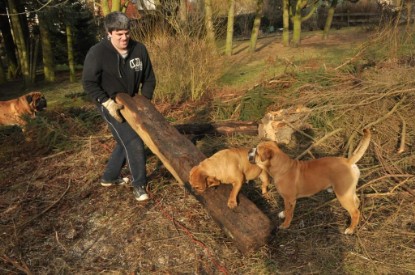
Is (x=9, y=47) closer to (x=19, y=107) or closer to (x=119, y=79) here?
(x=19, y=107)

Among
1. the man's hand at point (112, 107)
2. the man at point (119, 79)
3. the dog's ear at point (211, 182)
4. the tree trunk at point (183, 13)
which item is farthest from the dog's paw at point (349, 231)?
→ the tree trunk at point (183, 13)

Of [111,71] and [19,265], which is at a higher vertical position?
[111,71]

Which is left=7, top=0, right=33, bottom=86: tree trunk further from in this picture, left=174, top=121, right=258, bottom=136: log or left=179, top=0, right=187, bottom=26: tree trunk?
left=174, top=121, right=258, bottom=136: log

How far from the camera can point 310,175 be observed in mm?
3904

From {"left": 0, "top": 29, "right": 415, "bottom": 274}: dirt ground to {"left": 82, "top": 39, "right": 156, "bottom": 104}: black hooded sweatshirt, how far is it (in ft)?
5.26

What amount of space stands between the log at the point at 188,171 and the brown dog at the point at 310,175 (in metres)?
0.47

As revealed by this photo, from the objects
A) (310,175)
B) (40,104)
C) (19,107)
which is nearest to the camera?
(310,175)

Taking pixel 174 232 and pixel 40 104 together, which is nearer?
pixel 174 232

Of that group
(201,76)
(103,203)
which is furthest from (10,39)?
(103,203)

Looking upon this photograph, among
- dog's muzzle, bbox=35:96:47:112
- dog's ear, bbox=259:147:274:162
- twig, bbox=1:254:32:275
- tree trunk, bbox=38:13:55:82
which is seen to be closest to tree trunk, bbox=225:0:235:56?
tree trunk, bbox=38:13:55:82

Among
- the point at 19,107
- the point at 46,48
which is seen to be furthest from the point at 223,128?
the point at 46,48

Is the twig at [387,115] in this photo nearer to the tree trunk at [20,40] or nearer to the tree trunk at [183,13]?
the tree trunk at [183,13]

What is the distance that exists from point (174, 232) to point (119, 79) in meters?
2.14

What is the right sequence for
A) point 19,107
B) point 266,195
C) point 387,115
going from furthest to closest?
point 19,107, point 387,115, point 266,195
